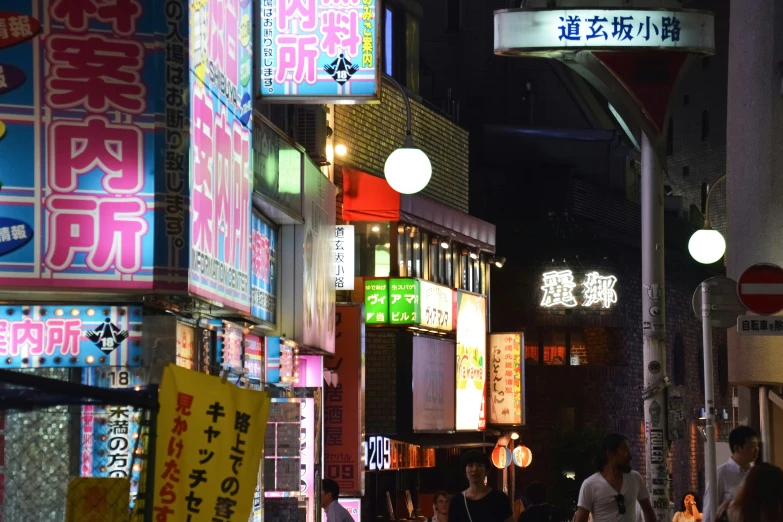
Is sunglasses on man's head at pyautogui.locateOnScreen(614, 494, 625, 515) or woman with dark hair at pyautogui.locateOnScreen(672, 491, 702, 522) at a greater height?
sunglasses on man's head at pyautogui.locateOnScreen(614, 494, 625, 515)

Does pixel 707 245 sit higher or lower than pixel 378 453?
higher

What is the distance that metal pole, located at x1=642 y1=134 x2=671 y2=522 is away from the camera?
15.8 m

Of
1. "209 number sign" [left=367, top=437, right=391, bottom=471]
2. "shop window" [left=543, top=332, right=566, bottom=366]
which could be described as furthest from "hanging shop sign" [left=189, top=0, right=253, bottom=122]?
"shop window" [left=543, top=332, right=566, bottom=366]

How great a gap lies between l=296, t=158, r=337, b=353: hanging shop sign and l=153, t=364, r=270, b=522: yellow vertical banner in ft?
32.2

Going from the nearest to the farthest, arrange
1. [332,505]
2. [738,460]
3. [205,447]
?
[205,447] < [738,460] < [332,505]

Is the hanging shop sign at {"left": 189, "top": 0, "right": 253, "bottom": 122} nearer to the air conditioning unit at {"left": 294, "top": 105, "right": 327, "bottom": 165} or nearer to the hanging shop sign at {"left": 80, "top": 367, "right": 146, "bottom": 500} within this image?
the hanging shop sign at {"left": 80, "top": 367, "right": 146, "bottom": 500}

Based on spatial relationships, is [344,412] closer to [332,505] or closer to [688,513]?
[332,505]

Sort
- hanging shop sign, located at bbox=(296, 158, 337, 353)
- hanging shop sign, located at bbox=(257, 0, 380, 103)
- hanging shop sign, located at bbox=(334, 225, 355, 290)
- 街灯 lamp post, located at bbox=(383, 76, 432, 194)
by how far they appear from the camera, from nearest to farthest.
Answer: hanging shop sign, located at bbox=(257, 0, 380, 103) < hanging shop sign, located at bbox=(296, 158, 337, 353) < 街灯 lamp post, located at bbox=(383, 76, 432, 194) < hanging shop sign, located at bbox=(334, 225, 355, 290)

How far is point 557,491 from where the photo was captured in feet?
137

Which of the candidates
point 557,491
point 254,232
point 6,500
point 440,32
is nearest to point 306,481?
point 254,232

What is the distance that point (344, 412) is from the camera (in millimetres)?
22297

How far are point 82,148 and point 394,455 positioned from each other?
18736mm

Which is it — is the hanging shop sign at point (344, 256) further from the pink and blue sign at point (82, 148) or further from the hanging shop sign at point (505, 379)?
the pink and blue sign at point (82, 148)

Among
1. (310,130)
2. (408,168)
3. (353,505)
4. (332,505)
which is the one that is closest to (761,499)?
(332,505)
